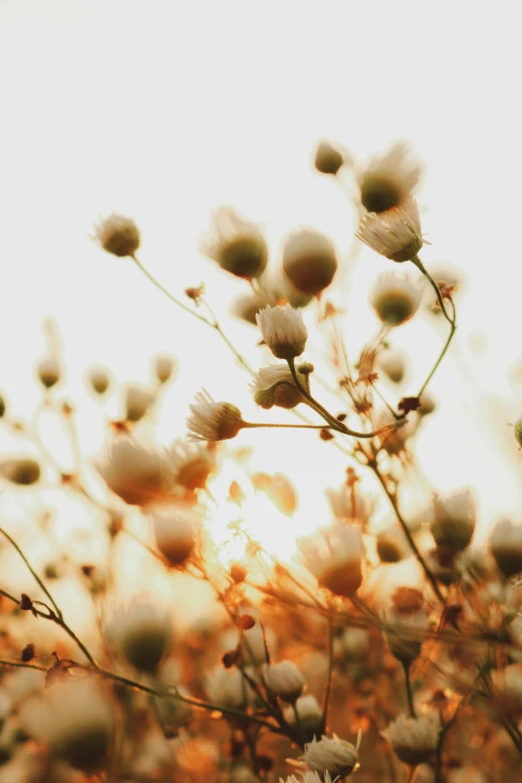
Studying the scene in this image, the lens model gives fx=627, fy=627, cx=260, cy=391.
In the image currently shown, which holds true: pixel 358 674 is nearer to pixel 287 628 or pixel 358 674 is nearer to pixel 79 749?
pixel 287 628

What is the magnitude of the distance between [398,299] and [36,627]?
4.94 feet

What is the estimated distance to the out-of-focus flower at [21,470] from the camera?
1506 mm

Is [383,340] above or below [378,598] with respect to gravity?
above

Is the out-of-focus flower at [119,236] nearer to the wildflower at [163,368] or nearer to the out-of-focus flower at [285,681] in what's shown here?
the wildflower at [163,368]

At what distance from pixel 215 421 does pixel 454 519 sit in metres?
0.39

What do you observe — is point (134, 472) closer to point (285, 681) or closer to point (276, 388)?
point (276, 388)

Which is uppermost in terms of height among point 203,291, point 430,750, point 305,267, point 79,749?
point 305,267

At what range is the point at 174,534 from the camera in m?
0.94

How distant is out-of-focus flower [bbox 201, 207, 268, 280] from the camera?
105 cm

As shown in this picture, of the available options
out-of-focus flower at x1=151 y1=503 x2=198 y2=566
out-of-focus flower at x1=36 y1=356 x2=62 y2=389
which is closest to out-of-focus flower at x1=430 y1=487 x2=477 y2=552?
out-of-focus flower at x1=151 y1=503 x2=198 y2=566

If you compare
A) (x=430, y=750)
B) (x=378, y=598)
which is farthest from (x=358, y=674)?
(x=430, y=750)

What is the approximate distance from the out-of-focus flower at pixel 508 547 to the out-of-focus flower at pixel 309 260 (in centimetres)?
46

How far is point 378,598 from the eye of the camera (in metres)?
1.13

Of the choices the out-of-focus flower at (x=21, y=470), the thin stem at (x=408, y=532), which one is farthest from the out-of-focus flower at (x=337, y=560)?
the out-of-focus flower at (x=21, y=470)
